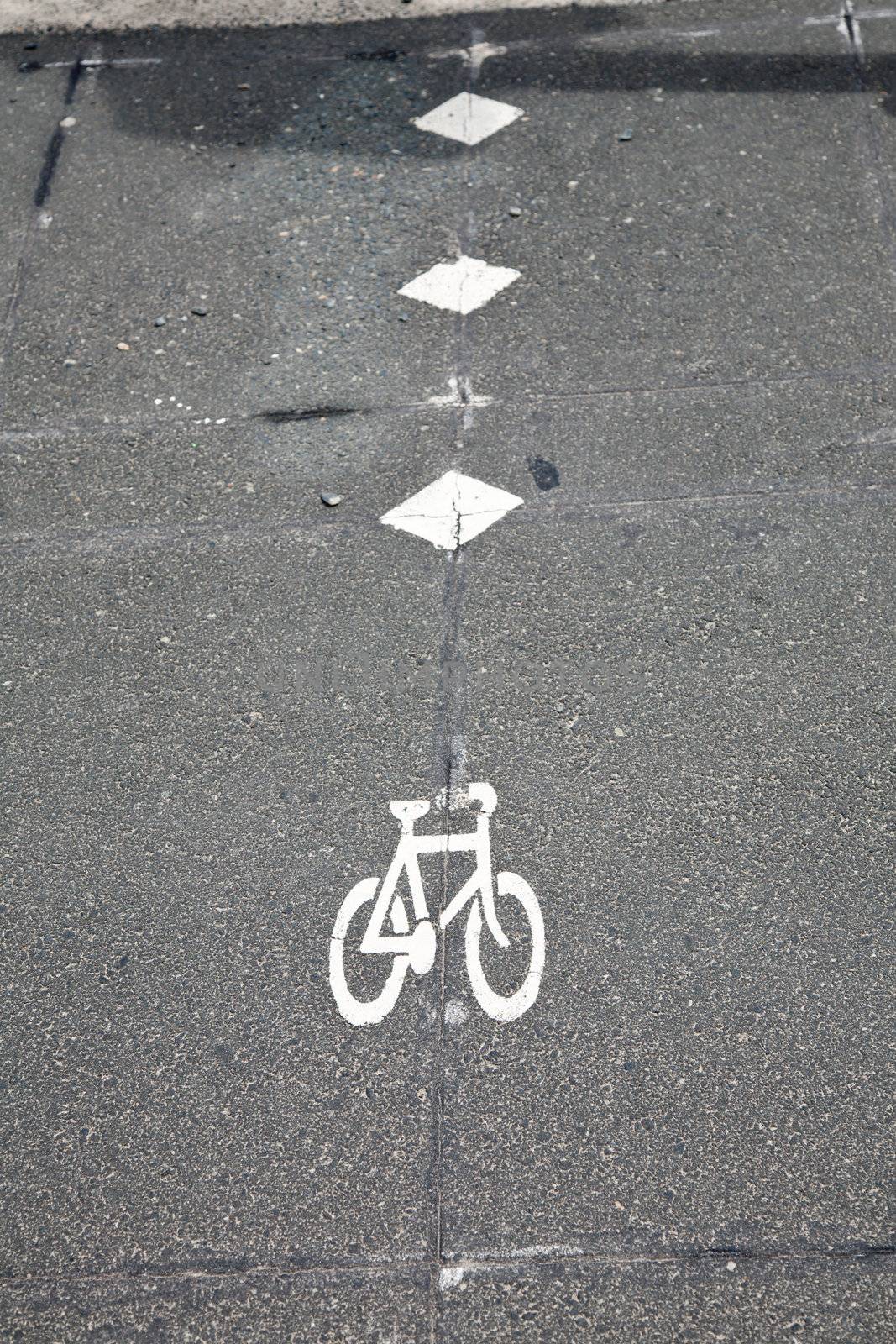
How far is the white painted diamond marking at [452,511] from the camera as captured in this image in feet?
15.2

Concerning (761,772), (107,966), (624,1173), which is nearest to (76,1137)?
(107,966)

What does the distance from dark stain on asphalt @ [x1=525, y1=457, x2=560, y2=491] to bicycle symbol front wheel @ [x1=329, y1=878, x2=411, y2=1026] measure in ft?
5.63

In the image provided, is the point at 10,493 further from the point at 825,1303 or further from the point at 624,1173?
the point at 825,1303

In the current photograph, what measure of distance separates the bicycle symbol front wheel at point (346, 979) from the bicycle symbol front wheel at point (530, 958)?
0.20 meters

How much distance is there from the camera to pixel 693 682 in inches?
165

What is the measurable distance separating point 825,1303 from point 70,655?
3.09m

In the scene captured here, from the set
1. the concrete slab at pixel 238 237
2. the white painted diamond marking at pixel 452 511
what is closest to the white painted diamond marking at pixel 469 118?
the concrete slab at pixel 238 237

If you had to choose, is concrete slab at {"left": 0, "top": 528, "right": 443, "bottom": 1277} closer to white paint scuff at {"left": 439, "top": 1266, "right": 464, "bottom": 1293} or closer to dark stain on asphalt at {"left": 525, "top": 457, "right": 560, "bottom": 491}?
white paint scuff at {"left": 439, "top": 1266, "right": 464, "bottom": 1293}

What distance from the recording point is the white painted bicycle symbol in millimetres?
3596

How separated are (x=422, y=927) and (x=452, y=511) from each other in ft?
5.45

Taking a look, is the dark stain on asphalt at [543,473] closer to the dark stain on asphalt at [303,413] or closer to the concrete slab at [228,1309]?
the dark stain on asphalt at [303,413]

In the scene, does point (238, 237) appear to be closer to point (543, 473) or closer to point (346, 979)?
point (543, 473)

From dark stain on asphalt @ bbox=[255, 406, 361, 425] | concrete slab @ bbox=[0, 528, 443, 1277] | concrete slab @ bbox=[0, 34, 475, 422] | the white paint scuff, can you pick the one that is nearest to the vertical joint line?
concrete slab @ bbox=[0, 34, 475, 422]

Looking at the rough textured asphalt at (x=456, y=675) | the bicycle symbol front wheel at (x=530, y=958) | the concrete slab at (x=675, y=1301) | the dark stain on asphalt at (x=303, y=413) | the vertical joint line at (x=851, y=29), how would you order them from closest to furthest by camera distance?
the concrete slab at (x=675, y=1301)
the rough textured asphalt at (x=456, y=675)
the bicycle symbol front wheel at (x=530, y=958)
the dark stain on asphalt at (x=303, y=413)
the vertical joint line at (x=851, y=29)
